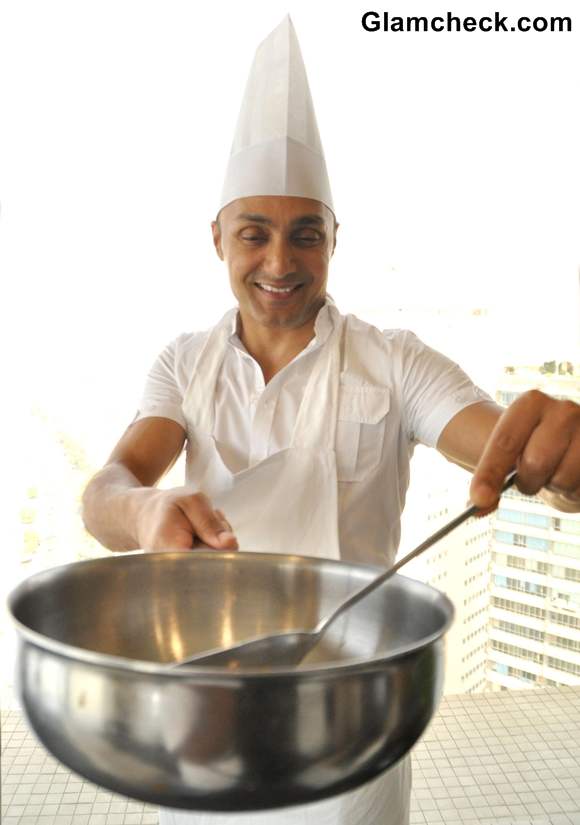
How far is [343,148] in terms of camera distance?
1621 mm

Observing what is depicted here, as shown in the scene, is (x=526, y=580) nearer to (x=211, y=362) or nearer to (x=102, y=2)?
(x=211, y=362)

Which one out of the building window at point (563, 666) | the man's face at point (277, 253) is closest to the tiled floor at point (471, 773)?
the building window at point (563, 666)

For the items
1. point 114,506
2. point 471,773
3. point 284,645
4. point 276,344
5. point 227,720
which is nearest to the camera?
point 227,720

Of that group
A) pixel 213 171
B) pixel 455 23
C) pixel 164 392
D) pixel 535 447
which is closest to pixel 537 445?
pixel 535 447

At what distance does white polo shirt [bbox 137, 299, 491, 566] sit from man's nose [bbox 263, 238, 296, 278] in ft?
0.33

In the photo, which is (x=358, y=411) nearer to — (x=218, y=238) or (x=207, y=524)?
(x=218, y=238)

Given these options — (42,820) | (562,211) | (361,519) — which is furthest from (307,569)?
(562,211)

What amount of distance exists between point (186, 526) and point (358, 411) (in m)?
0.39

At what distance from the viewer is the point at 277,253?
0.86 m

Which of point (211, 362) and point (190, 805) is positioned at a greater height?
point (211, 362)

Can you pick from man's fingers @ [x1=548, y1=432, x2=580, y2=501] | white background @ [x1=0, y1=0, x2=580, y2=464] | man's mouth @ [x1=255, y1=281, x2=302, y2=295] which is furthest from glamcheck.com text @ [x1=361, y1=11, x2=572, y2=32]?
man's fingers @ [x1=548, y1=432, x2=580, y2=501]

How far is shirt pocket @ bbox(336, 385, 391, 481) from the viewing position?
89 cm

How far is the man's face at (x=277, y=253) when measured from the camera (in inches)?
34.2

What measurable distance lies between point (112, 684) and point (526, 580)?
1.71 m
